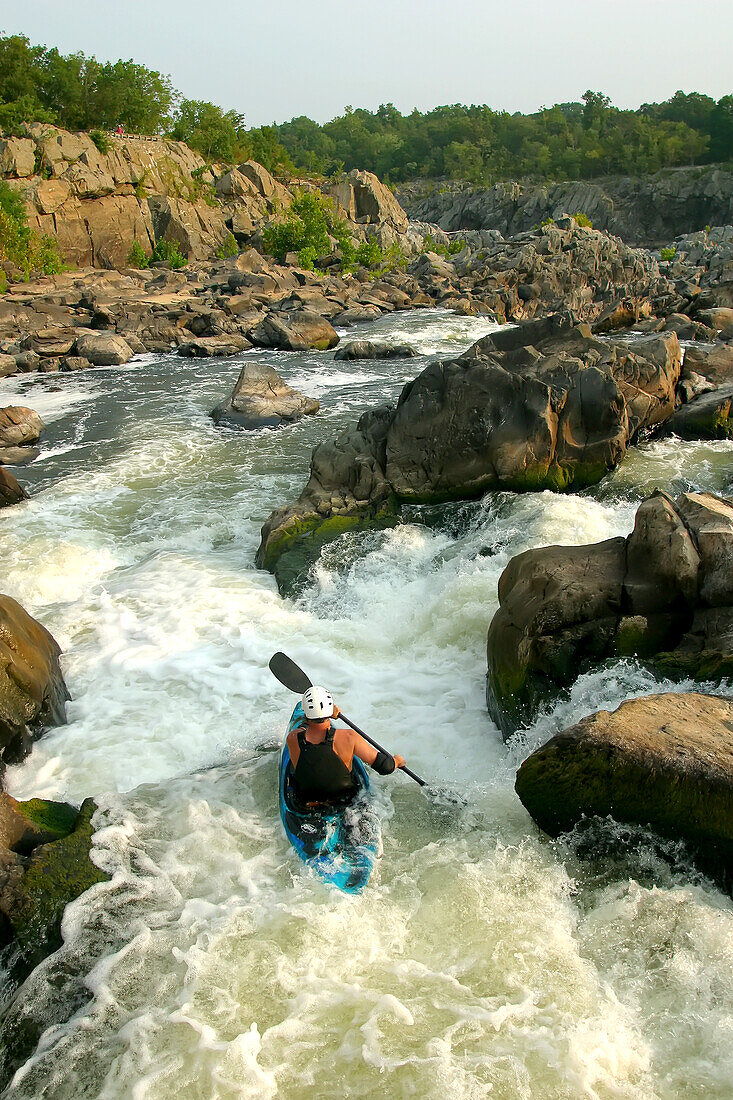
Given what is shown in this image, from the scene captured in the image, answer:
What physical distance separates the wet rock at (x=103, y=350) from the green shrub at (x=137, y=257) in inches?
665

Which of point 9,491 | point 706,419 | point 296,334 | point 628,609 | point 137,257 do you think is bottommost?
point 9,491

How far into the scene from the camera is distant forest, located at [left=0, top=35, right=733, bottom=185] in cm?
4531

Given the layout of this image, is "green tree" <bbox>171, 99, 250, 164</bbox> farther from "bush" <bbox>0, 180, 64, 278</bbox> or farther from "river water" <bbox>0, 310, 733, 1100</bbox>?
"river water" <bbox>0, 310, 733, 1100</bbox>

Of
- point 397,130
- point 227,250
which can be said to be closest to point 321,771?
point 227,250

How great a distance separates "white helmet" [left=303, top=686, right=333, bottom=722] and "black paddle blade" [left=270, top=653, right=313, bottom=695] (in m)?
1.05

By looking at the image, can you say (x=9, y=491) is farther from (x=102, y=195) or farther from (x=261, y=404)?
(x=102, y=195)

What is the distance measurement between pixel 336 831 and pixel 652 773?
2226 millimetres

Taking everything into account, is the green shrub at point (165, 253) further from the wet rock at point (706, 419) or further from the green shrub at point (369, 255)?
the wet rock at point (706, 419)

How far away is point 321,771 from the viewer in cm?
547

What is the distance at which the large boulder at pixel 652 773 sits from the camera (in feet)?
14.9

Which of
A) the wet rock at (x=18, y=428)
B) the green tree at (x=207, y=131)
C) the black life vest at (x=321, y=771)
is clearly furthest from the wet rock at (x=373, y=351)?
the green tree at (x=207, y=131)

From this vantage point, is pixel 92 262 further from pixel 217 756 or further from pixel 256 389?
pixel 217 756

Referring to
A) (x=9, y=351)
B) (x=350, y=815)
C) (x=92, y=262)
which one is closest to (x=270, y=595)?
(x=350, y=815)

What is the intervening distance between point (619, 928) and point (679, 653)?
225 cm
